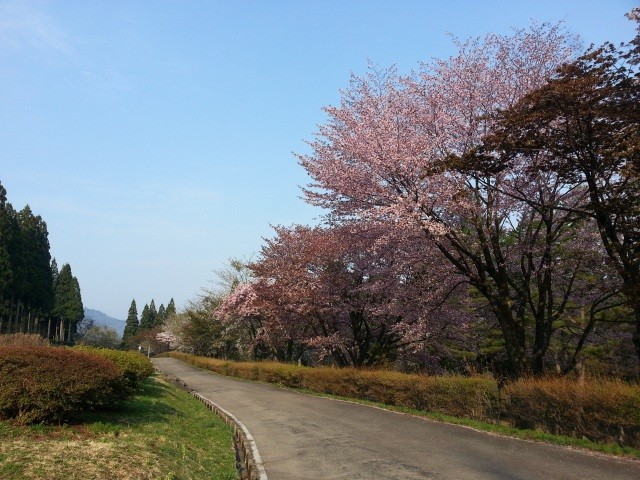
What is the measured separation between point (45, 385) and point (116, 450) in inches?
69.3

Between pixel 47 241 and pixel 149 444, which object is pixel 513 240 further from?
pixel 47 241

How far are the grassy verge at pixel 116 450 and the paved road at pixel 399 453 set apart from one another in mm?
1104

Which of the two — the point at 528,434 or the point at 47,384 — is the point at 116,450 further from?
the point at 528,434

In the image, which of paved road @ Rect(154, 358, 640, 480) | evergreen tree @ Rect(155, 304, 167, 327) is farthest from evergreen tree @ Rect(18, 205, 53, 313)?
evergreen tree @ Rect(155, 304, 167, 327)

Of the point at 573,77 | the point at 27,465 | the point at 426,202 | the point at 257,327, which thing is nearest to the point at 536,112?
the point at 573,77

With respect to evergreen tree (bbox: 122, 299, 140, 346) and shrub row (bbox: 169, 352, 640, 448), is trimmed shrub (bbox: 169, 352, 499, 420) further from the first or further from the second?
evergreen tree (bbox: 122, 299, 140, 346)

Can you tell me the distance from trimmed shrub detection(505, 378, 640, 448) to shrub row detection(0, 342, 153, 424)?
870cm

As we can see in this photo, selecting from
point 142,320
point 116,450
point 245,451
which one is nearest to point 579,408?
point 245,451

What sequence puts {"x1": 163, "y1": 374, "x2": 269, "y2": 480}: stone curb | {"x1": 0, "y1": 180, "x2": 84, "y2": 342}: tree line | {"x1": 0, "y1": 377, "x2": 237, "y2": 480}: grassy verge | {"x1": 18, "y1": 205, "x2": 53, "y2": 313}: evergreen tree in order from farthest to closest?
{"x1": 18, "y1": 205, "x2": 53, "y2": 313}: evergreen tree
{"x1": 0, "y1": 180, "x2": 84, "y2": 342}: tree line
{"x1": 163, "y1": 374, "x2": 269, "y2": 480}: stone curb
{"x1": 0, "y1": 377, "x2": 237, "y2": 480}: grassy verge

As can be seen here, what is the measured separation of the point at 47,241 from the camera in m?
59.8

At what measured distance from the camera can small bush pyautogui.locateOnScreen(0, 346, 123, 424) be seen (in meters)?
7.53

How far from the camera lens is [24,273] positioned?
4856 cm

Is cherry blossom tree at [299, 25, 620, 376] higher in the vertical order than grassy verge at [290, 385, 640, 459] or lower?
higher

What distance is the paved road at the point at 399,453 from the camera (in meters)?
7.59
